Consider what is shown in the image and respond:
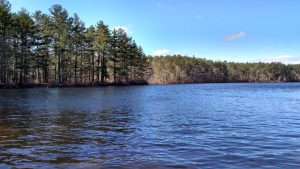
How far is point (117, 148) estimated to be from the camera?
12.9m

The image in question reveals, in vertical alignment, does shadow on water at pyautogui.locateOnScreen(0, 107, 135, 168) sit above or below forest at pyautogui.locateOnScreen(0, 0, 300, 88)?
below

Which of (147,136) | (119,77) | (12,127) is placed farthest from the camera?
(119,77)

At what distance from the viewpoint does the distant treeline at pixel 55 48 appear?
67.8m

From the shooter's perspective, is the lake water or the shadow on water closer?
the lake water

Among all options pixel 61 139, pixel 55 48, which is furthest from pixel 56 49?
pixel 61 139

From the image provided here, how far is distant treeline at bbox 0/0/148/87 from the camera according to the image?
222ft

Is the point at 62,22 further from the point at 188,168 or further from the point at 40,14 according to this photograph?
the point at 188,168

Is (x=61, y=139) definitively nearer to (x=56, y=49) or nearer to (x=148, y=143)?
(x=148, y=143)

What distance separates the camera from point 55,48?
81.5 meters

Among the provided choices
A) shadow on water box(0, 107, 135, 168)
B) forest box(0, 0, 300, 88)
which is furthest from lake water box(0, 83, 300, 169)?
forest box(0, 0, 300, 88)

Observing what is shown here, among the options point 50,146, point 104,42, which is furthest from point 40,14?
point 50,146

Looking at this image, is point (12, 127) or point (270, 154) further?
point (12, 127)

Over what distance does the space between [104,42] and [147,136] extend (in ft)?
263

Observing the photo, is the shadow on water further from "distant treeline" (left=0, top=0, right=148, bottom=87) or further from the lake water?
"distant treeline" (left=0, top=0, right=148, bottom=87)
